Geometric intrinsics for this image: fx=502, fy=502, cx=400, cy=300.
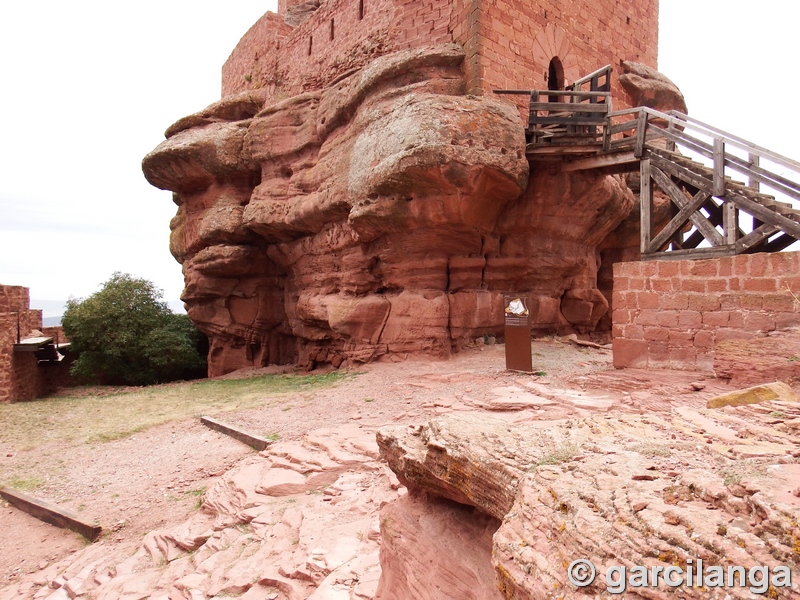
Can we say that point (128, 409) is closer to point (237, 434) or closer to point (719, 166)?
point (237, 434)

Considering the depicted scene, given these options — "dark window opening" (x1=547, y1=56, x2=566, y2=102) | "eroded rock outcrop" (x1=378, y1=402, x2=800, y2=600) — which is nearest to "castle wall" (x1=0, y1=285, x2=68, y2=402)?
"eroded rock outcrop" (x1=378, y1=402, x2=800, y2=600)

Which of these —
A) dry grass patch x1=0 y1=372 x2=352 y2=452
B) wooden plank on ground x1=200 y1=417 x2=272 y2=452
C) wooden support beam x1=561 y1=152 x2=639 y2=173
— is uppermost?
wooden support beam x1=561 y1=152 x2=639 y2=173

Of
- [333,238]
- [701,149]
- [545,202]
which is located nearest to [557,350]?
[545,202]

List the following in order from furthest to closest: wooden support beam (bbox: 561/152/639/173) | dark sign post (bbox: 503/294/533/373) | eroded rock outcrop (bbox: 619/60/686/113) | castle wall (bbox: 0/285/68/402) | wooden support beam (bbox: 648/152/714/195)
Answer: castle wall (bbox: 0/285/68/402) → eroded rock outcrop (bbox: 619/60/686/113) → wooden support beam (bbox: 561/152/639/173) → dark sign post (bbox: 503/294/533/373) → wooden support beam (bbox: 648/152/714/195)

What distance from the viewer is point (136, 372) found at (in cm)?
1816

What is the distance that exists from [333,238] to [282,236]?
255 centimetres

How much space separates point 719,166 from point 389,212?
562 centimetres

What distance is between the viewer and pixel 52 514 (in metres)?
5.73

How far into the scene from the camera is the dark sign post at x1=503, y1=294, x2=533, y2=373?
28.3 feet

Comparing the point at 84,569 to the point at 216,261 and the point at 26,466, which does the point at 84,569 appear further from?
the point at 216,261

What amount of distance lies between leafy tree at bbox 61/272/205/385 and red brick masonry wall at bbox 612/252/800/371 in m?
16.0

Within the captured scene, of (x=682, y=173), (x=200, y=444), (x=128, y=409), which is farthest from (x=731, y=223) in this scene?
(x=128, y=409)

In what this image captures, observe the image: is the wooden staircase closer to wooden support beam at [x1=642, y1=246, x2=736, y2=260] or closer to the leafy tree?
wooden support beam at [x1=642, y1=246, x2=736, y2=260]

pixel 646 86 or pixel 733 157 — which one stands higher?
pixel 646 86
